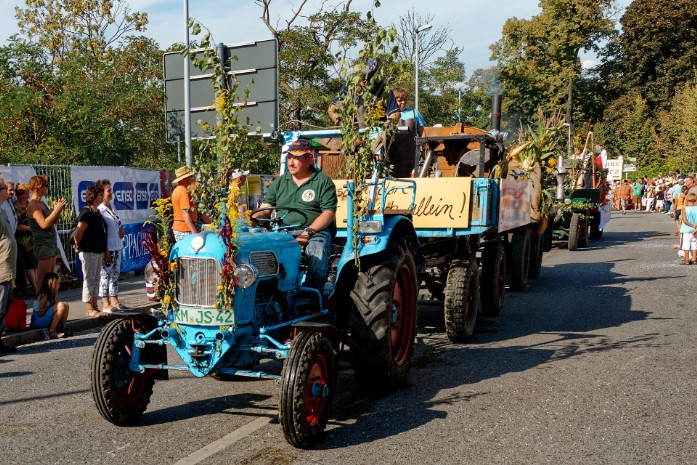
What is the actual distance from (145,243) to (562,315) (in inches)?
246

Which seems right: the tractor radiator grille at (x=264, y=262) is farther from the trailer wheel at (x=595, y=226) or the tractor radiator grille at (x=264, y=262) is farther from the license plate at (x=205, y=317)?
the trailer wheel at (x=595, y=226)

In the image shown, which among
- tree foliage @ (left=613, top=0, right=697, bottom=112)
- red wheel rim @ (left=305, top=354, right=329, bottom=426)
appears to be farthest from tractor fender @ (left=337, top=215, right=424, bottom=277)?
tree foliage @ (left=613, top=0, right=697, bottom=112)

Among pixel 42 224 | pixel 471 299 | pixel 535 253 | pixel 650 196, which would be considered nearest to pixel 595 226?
pixel 535 253

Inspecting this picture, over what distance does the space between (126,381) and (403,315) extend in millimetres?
2488

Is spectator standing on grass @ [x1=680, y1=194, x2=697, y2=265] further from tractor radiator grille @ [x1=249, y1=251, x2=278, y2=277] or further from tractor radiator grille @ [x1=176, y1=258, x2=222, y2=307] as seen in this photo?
tractor radiator grille @ [x1=176, y1=258, x2=222, y2=307]

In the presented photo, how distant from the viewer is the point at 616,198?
51.6m

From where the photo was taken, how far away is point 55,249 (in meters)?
10.1

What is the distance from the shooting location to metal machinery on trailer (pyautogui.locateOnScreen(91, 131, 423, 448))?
481 centimetres

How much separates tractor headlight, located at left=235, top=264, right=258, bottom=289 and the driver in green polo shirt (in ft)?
3.05

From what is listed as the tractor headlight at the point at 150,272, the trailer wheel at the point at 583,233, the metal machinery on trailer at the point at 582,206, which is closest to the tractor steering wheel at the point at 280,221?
the tractor headlight at the point at 150,272

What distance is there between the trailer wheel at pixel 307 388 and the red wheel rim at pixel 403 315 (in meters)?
1.46

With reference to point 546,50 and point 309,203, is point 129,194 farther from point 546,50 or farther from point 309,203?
point 546,50

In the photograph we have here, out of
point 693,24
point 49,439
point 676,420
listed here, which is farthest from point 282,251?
point 693,24

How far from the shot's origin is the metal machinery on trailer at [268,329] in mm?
4809
